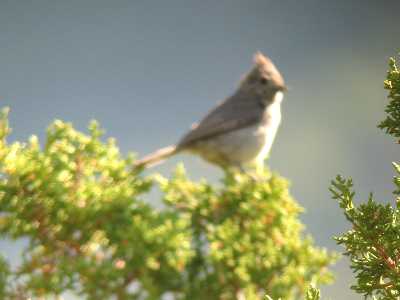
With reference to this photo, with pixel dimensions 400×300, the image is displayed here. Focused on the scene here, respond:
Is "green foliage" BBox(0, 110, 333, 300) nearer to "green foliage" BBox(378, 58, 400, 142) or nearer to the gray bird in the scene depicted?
the gray bird

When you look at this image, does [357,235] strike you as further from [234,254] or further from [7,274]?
[7,274]

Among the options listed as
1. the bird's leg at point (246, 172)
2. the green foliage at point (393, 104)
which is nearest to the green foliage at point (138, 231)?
the bird's leg at point (246, 172)

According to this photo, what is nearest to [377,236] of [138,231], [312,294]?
[312,294]

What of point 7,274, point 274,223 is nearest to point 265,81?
point 274,223

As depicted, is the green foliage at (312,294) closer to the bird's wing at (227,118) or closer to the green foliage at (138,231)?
the green foliage at (138,231)

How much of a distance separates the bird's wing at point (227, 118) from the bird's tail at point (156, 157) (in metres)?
0.12

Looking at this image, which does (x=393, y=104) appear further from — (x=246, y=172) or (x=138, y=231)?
(x=138, y=231)

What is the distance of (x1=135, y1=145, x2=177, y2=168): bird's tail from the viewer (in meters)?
6.91

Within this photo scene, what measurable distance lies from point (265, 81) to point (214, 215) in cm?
191

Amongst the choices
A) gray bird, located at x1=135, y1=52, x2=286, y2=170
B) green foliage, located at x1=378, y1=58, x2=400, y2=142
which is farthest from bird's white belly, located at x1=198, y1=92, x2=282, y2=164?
green foliage, located at x1=378, y1=58, x2=400, y2=142

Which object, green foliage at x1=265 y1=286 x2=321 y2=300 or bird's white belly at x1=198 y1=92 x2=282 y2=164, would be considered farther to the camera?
bird's white belly at x1=198 y1=92 x2=282 y2=164

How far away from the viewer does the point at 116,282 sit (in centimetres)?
635

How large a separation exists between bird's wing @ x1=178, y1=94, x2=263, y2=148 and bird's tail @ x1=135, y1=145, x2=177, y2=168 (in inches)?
4.8

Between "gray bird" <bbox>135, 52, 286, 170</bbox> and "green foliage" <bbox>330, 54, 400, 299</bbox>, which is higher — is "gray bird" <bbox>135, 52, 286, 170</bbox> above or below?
above
